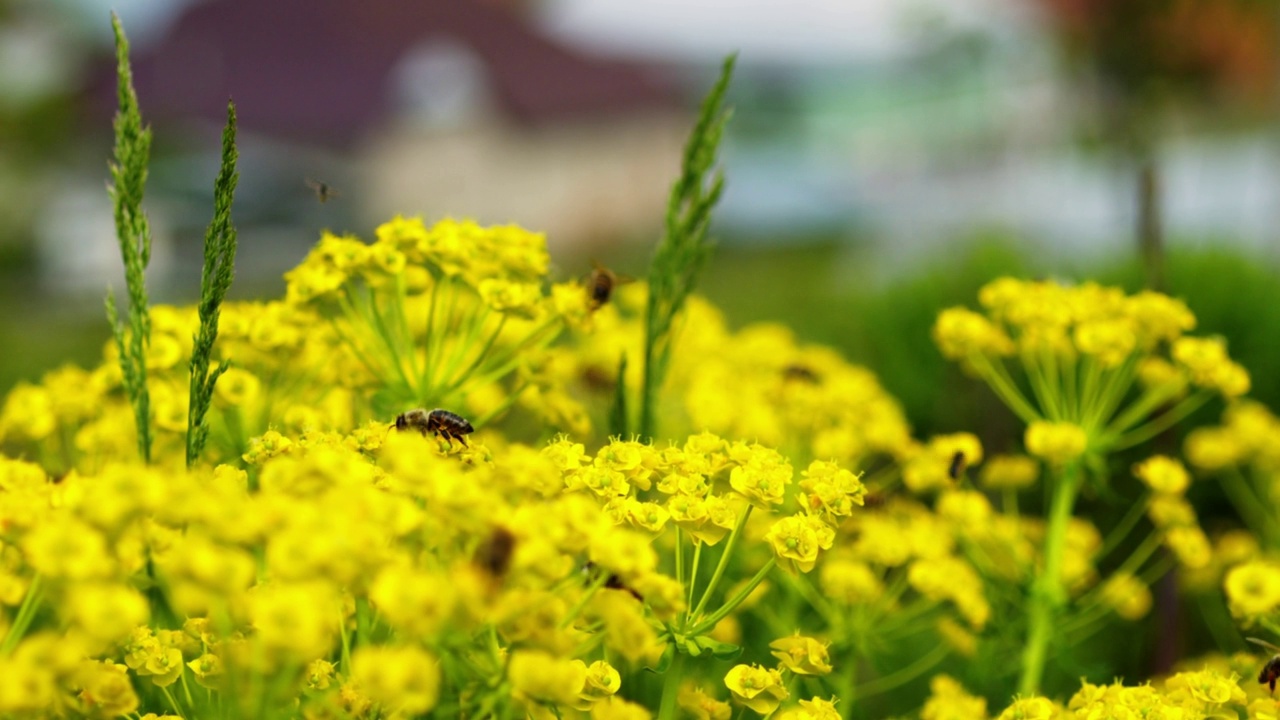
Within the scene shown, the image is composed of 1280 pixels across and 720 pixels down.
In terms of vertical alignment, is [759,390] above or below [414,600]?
below

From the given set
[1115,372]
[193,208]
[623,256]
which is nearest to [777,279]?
[623,256]

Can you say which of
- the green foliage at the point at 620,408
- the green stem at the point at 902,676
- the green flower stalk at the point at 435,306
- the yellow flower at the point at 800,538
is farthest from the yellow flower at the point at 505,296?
the green stem at the point at 902,676

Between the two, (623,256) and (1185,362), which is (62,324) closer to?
(623,256)

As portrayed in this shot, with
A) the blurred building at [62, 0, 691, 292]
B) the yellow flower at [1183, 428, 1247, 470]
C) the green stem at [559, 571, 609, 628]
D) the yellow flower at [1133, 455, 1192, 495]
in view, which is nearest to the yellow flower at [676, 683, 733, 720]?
the green stem at [559, 571, 609, 628]

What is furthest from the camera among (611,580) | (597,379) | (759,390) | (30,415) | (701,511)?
(597,379)

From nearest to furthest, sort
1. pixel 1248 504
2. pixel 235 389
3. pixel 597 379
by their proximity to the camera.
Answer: pixel 235 389 < pixel 597 379 < pixel 1248 504

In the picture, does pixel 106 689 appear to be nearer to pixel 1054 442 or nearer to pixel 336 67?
pixel 1054 442

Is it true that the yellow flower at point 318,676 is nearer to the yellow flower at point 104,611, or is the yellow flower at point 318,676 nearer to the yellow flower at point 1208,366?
the yellow flower at point 104,611

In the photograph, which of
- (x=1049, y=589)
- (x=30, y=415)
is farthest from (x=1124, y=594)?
(x=30, y=415)
